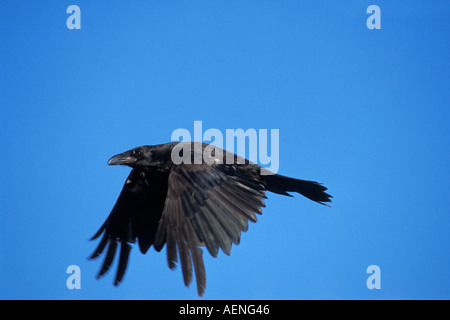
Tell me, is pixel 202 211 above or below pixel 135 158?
below

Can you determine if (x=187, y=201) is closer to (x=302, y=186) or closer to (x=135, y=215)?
(x=135, y=215)

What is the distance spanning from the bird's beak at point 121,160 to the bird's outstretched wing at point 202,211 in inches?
40.6

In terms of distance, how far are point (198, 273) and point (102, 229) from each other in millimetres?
2147

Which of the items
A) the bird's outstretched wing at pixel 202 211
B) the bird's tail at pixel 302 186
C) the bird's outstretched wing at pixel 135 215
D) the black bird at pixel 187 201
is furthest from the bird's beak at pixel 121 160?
the bird's tail at pixel 302 186

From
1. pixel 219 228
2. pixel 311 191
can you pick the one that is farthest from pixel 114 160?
pixel 311 191

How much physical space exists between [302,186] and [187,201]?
1.77 meters

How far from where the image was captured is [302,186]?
6.21m

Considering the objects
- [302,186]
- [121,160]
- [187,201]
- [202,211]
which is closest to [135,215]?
[121,160]

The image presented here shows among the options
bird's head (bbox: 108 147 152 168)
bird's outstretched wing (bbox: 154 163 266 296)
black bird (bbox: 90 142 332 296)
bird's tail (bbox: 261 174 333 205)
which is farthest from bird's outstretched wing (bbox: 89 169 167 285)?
bird's tail (bbox: 261 174 333 205)

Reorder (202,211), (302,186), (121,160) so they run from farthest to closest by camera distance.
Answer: (121,160)
(302,186)
(202,211)

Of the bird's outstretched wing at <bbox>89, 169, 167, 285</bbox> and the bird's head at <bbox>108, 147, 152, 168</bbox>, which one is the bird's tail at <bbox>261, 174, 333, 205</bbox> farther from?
the bird's head at <bbox>108, 147, 152, 168</bbox>

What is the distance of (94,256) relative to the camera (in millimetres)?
5926

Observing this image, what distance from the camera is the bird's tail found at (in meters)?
6.16
